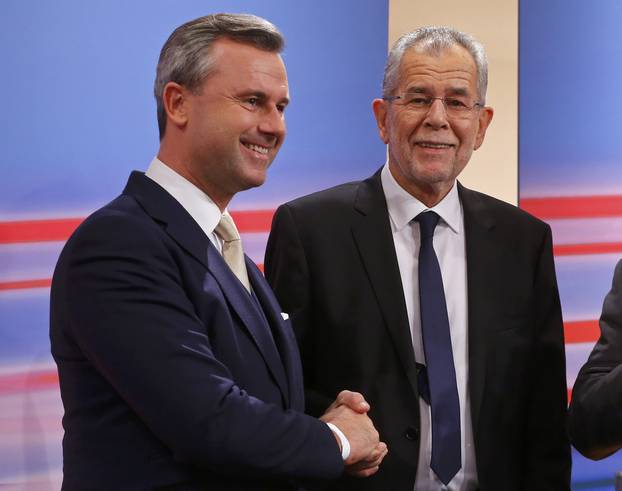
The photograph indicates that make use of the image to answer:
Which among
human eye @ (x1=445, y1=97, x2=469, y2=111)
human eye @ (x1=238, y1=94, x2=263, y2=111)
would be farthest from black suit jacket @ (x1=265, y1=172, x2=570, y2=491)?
human eye @ (x1=238, y1=94, x2=263, y2=111)

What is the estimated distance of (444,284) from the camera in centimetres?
240

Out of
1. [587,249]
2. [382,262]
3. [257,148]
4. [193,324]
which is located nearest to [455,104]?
[382,262]

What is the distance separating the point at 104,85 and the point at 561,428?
1636mm

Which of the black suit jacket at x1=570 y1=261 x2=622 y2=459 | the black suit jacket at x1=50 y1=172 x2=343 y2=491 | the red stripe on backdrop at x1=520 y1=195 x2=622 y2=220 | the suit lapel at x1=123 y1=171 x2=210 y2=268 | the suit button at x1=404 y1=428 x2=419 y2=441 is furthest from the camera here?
the red stripe on backdrop at x1=520 y1=195 x2=622 y2=220

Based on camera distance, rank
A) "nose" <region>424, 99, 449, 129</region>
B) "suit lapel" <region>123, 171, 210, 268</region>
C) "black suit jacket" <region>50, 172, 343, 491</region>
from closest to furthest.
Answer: "black suit jacket" <region>50, 172, 343, 491</region> → "suit lapel" <region>123, 171, 210, 268</region> → "nose" <region>424, 99, 449, 129</region>

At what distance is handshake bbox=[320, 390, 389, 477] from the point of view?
1.83m

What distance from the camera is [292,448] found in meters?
1.66

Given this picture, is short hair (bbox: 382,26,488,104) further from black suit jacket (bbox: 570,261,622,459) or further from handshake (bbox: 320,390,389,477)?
handshake (bbox: 320,390,389,477)

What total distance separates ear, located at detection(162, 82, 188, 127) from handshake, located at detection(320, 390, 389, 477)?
660mm

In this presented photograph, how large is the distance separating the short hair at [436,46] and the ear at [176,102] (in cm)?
77

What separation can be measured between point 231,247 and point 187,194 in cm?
15

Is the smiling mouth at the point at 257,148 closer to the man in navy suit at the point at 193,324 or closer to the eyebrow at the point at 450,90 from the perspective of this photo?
the man in navy suit at the point at 193,324

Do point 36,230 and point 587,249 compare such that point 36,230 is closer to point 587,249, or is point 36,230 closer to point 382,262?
point 382,262

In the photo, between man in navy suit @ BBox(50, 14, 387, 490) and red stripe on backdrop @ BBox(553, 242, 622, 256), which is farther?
red stripe on backdrop @ BBox(553, 242, 622, 256)
